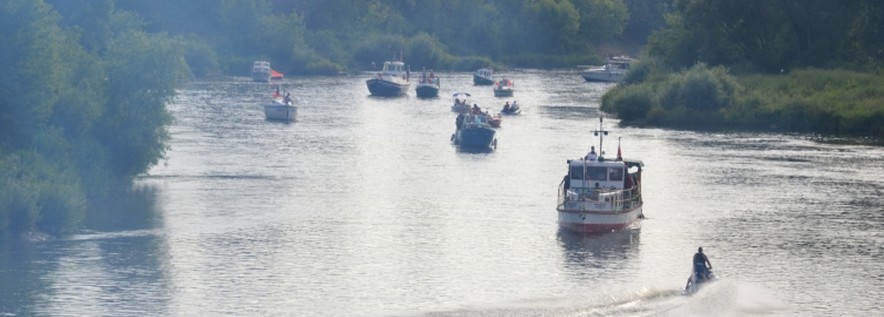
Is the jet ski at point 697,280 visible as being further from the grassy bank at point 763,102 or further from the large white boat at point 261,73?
the large white boat at point 261,73

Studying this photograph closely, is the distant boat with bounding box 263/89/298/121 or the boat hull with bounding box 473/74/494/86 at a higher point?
the boat hull with bounding box 473/74/494/86

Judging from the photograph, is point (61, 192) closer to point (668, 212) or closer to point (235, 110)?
point (668, 212)

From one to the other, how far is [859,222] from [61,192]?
29.3m

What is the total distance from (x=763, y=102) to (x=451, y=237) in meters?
47.3

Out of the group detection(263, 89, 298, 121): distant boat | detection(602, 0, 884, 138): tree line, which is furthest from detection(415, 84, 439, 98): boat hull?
detection(263, 89, 298, 121): distant boat

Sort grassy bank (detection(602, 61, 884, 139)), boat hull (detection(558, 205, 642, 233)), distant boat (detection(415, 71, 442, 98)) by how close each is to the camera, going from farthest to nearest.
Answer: distant boat (detection(415, 71, 442, 98)) < grassy bank (detection(602, 61, 884, 139)) < boat hull (detection(558, 205, 642, 233))

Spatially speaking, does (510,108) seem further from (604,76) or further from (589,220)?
(589,220)

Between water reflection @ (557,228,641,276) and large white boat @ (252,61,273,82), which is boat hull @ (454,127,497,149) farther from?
large white boat @ (252,61,273,82)

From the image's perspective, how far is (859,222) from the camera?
5834 centimetres

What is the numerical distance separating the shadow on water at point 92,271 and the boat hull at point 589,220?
14.0m

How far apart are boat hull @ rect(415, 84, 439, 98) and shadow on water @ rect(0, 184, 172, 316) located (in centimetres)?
6882

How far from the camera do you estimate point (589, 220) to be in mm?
54938

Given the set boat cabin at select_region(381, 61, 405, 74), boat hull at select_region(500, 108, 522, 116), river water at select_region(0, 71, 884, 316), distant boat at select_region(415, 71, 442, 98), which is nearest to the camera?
Result: river water at select_region(0, 71, 884, 316)

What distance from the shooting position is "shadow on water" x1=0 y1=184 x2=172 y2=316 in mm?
43031
